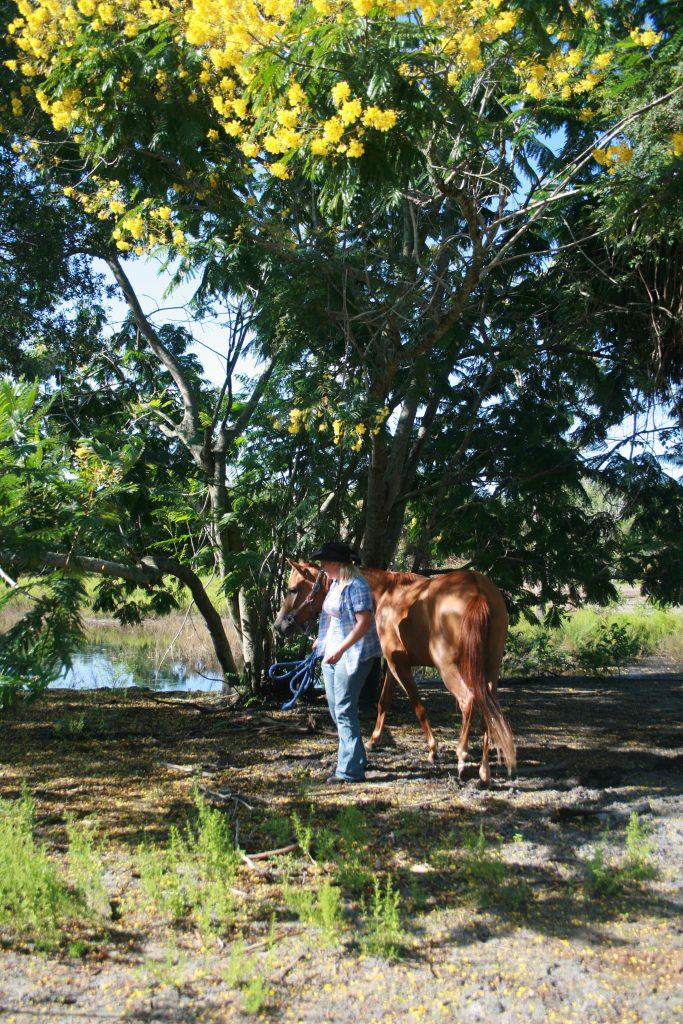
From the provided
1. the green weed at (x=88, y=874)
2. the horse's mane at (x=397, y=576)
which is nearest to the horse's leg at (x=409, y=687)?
the horse's mane at (x=397, y=576)

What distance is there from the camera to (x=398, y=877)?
457cm

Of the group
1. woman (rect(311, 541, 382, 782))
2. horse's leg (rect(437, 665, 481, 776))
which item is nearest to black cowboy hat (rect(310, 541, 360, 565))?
woman (rect(311, 541, 382, 782))

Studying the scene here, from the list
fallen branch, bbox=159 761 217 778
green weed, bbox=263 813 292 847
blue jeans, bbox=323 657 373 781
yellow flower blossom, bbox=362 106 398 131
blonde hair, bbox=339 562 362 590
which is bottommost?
green weed, bbox=263 813 292 847

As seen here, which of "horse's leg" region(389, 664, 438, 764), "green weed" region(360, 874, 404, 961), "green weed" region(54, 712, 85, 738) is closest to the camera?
"green weed" region(360, 874, 404, 961)

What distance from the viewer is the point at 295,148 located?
5.74 metres

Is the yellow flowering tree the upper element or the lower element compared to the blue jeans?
upper

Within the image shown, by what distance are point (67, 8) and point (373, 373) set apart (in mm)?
3775

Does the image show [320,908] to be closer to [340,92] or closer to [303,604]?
[303,604]

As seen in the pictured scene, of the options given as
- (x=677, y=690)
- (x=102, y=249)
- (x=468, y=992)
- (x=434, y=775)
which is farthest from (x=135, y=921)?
(x=677, y=690)

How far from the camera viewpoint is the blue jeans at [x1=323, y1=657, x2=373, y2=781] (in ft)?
20.5

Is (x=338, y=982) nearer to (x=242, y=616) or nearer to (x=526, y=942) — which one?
(x=526, y=942)

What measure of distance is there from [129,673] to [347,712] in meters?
10.1

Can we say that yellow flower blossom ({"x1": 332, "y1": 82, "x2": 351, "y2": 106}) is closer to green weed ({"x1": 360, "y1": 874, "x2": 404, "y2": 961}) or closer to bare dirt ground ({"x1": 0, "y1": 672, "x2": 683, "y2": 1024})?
green weed ({"x1": 360, "y1": 874, "x2": 404, "y2": 961})

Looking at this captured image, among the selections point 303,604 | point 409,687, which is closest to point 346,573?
point 303,604
